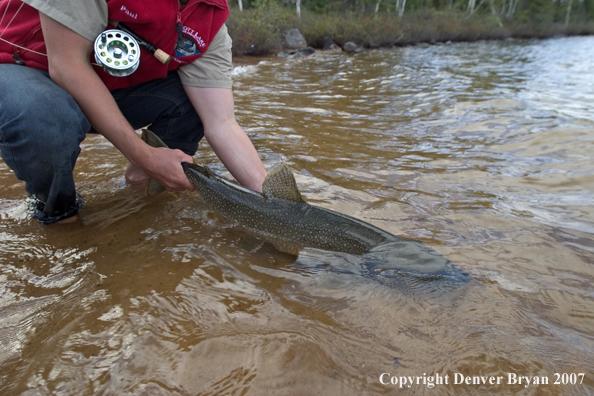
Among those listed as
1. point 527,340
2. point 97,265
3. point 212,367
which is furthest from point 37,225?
point 527,340

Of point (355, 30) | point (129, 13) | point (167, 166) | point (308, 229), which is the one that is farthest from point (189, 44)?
point (355, 30)

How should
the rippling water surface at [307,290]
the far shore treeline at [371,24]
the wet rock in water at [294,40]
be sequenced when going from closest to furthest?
1. the rippling water surface at [307,290]
2. the far shore treeline at [371,24]
3. the wet rock in water at [294,40]

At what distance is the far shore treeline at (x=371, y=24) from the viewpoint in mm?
16656

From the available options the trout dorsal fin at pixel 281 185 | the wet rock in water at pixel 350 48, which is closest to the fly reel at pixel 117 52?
the trout dorsal fin at pixel 281 185

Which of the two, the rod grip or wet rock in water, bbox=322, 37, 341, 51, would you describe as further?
wet rock in water, bbox=322, 37, 341, 51

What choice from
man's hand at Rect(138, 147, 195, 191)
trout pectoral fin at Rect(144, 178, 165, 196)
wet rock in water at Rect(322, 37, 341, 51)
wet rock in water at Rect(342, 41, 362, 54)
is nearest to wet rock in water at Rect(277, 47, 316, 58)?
wet rock in water at Rect(342, 41, 362, 54)

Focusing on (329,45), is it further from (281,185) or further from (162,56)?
(281,185)

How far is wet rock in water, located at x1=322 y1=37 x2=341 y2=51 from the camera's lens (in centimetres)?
2017

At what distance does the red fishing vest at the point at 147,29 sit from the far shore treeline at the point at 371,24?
44.2ft

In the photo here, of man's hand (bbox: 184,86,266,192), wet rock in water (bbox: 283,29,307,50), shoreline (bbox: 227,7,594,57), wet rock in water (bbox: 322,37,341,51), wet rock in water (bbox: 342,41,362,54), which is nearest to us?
man's hand (bbox: 184,86,266,192)

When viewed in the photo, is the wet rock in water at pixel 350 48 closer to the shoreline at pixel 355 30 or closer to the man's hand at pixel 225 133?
the shoreline at pixel 355 30

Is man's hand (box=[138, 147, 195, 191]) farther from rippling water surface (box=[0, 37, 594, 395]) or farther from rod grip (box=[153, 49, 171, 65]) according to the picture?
rod grip (box=[153, 49, 171, 65])

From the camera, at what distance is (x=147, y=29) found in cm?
226

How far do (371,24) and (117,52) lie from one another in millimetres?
24724
